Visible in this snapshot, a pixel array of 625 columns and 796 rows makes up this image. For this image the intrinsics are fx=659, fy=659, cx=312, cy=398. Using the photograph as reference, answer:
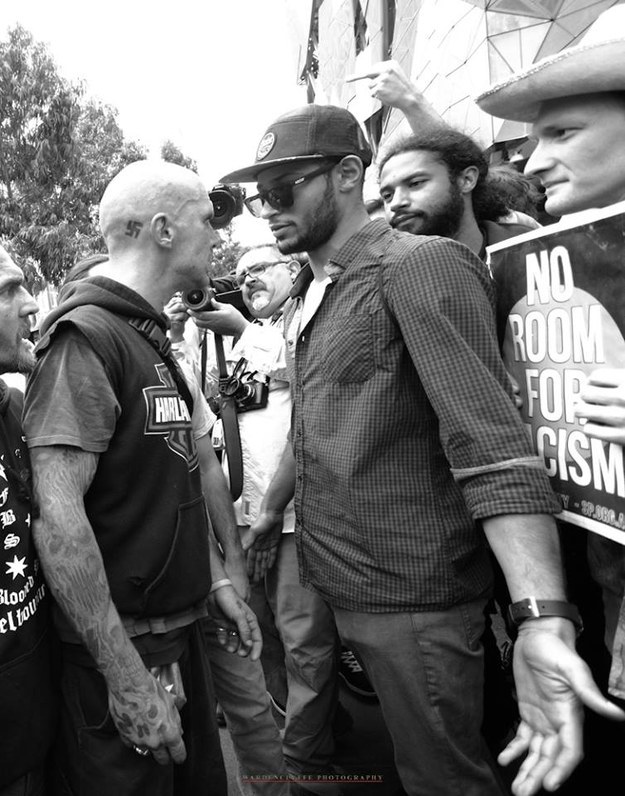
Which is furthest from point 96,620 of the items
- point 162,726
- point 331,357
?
point 331,357

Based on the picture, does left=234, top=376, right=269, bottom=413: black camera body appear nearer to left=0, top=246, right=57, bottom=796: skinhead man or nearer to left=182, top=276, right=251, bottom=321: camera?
left=182, top=276, right=251, bottom=321: camera

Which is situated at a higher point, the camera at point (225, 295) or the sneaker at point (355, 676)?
the camera at point (225, 295)

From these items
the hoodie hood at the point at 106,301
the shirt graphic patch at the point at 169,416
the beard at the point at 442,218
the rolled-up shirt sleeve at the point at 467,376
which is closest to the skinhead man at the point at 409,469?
the rolled-up shirt sleeve at the point at 467,376

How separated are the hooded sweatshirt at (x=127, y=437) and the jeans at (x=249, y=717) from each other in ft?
1.98

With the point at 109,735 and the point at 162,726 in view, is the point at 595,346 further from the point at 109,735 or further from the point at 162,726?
the point at 109,735

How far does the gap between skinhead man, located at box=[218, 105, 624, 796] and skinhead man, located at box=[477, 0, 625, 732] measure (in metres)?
0.22

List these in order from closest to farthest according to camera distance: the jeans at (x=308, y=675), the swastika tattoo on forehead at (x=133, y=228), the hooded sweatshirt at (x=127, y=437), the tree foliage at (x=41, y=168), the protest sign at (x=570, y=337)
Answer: the protest sign at (x=570, y=337) → the hooded sweatshirt at (x=127, y=437) → the swastika tattoo on forehead at (x=133, y=228) → the jeans at (x=308, y=675) → the tree foliage at (x=41, y=168)

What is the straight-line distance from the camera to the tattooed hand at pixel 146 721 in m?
1.53

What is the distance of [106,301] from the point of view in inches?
69.5

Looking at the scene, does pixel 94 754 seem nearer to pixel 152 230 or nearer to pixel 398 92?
pixel 152 230

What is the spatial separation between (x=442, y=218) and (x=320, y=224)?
99cm

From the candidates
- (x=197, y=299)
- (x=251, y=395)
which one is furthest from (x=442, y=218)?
Result: (x=197, y=299)

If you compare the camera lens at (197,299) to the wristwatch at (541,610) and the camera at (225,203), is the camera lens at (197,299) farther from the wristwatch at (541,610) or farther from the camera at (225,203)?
the wristwatch at (541,610)

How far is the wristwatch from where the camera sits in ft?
3.93
